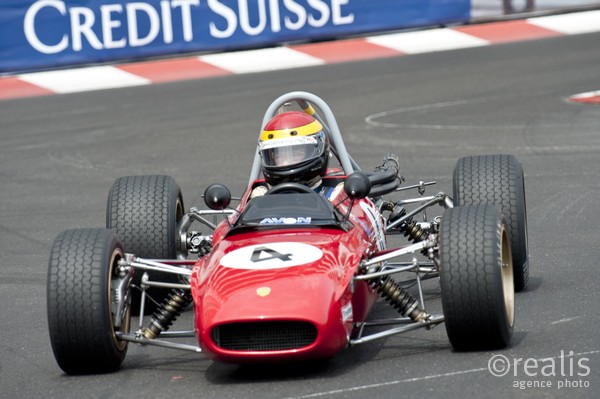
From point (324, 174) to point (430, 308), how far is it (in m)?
1.09

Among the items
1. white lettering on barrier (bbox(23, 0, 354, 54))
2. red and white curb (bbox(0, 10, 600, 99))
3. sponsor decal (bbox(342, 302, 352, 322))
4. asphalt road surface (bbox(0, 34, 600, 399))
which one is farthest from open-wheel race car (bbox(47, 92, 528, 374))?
white lettering on barrier (bbox(23, 0, 354, 54))

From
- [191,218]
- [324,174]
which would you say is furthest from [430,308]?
[191,218]

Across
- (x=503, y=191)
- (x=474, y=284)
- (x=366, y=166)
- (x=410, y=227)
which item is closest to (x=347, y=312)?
(x=474, y=284)

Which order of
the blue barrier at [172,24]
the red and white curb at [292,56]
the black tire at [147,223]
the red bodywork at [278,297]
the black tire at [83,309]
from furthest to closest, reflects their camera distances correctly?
1. the red and white curb at [292,56]
2. the blue barrier at [172,24]
3. the black tire at [147,223]
4. the black tire at [83,309]
5. the red bodywork at [278,297]

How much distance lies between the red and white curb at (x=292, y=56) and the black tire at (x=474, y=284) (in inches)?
514

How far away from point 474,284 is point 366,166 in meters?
6.79

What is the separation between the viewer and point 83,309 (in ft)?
23.7

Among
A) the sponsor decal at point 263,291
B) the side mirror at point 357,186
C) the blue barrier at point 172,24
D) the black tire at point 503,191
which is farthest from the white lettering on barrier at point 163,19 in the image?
the sponsor decal at point 263,291

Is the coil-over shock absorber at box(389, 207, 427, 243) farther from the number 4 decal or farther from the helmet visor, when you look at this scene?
the number 4 decal

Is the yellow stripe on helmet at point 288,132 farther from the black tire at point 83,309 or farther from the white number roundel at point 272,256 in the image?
the black tire at point 83,309

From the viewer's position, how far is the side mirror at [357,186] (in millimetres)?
8109

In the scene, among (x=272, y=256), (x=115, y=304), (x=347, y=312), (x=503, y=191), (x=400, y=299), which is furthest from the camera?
(x=503, y=191)

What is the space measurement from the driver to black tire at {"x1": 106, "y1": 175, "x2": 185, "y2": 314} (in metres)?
0.61

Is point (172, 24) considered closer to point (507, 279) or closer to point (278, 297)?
point (507, 279)
